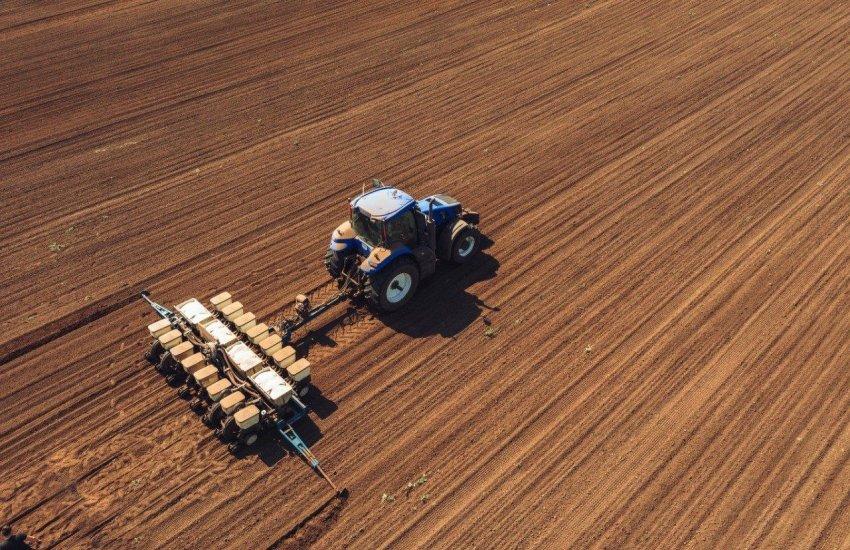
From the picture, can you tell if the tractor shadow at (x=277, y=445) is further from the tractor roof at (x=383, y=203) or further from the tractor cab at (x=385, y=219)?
the tractor roof at (x=383, y=203)

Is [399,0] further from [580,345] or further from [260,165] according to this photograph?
[580,345]

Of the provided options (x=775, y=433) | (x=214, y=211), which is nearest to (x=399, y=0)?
(x=214, y=211)

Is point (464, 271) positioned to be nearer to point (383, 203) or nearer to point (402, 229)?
point (402, 229)

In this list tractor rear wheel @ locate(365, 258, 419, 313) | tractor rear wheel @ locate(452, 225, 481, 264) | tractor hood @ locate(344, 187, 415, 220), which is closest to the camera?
tractor hood @ locate(344, 187, 415, 220)

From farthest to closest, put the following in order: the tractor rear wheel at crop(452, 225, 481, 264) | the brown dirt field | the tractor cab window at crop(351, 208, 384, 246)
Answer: the tractor rear wheel at crop(452, 225, 481, 264) → the tractor cab window at crop(351, 208, 384, 246) → the brown dirt field

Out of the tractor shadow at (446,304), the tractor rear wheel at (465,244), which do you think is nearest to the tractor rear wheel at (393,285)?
the tractor shadow at (446,304)

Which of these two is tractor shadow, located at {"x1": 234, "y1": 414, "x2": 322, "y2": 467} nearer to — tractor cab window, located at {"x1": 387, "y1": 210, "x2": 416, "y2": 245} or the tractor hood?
tractor cab window, located at {"x1": 387, "y1": 210, "x2": 416, "y2": 245}

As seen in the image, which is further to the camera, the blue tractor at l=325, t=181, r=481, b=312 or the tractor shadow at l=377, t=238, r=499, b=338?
the tractor shadow at l=377, t=238, r=499, b=338

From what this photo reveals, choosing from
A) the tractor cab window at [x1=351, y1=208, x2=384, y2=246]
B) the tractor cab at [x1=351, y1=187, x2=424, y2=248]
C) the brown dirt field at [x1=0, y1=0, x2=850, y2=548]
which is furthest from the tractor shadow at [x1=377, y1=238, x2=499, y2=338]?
the tractor cab window at [x1=351, y1=208, x2=384, y2=246]
